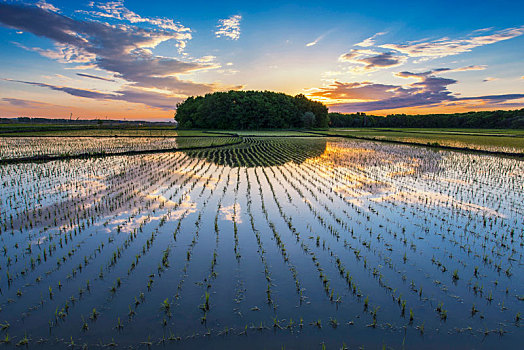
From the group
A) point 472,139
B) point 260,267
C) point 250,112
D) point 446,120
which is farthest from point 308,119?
point 260,267

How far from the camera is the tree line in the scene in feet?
251

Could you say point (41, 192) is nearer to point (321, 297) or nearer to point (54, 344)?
point (54, 344)

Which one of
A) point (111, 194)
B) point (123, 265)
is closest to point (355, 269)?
point (123, 265)

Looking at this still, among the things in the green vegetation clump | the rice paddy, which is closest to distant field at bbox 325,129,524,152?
the rice paddy

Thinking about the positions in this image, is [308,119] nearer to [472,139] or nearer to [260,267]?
[472,139]

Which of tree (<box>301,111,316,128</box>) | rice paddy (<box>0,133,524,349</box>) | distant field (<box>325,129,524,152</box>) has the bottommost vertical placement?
rice paddy (<box>0,133,524,349</box>)

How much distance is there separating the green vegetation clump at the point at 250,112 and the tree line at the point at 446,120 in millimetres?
38947

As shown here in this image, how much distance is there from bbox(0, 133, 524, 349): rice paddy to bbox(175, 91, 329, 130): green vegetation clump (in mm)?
65852

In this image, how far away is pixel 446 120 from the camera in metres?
90.9

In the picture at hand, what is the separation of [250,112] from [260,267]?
71.7m

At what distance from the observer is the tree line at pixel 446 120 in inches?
3014

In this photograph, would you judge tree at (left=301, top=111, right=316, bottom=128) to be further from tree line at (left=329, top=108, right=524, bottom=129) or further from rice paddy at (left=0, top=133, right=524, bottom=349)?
rice paddy at (left=0, top=133, right=524, bottom=349)

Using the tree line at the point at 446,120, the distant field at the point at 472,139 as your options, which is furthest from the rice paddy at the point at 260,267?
the tree line at the point at 446,120

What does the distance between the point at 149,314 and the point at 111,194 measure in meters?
7.12
